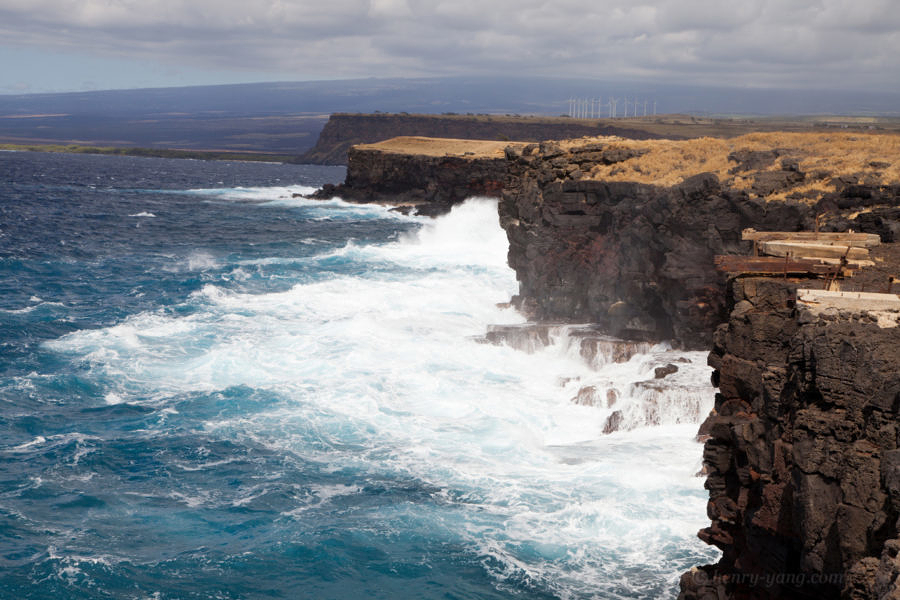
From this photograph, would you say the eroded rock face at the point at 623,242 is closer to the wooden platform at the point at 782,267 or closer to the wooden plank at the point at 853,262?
the wooden plank at the point at 853,262

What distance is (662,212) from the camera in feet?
93.0

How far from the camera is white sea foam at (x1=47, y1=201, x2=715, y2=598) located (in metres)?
18.1

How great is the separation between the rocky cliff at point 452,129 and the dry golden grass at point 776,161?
9537cm

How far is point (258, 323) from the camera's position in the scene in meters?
36.7

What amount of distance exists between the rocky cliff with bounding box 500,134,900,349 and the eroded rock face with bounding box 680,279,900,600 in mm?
7811

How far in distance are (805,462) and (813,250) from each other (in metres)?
5.08

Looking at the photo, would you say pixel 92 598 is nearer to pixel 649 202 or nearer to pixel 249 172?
pixel 649 202

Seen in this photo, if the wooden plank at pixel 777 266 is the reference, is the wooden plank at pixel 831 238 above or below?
above

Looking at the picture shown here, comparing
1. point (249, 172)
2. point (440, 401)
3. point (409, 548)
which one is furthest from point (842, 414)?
point (249, 172)

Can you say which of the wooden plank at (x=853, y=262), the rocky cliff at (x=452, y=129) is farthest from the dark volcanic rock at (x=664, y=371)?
the rocky cliff at (x=452, y=129)

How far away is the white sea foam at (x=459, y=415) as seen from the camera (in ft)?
59.3

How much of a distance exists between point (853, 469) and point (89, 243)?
58.1m

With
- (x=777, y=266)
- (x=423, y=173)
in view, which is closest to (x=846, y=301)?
(x=777, y=266)

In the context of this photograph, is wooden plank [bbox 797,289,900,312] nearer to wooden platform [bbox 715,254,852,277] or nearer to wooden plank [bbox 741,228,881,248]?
wooden platform [bbox 715,254,852,277]
